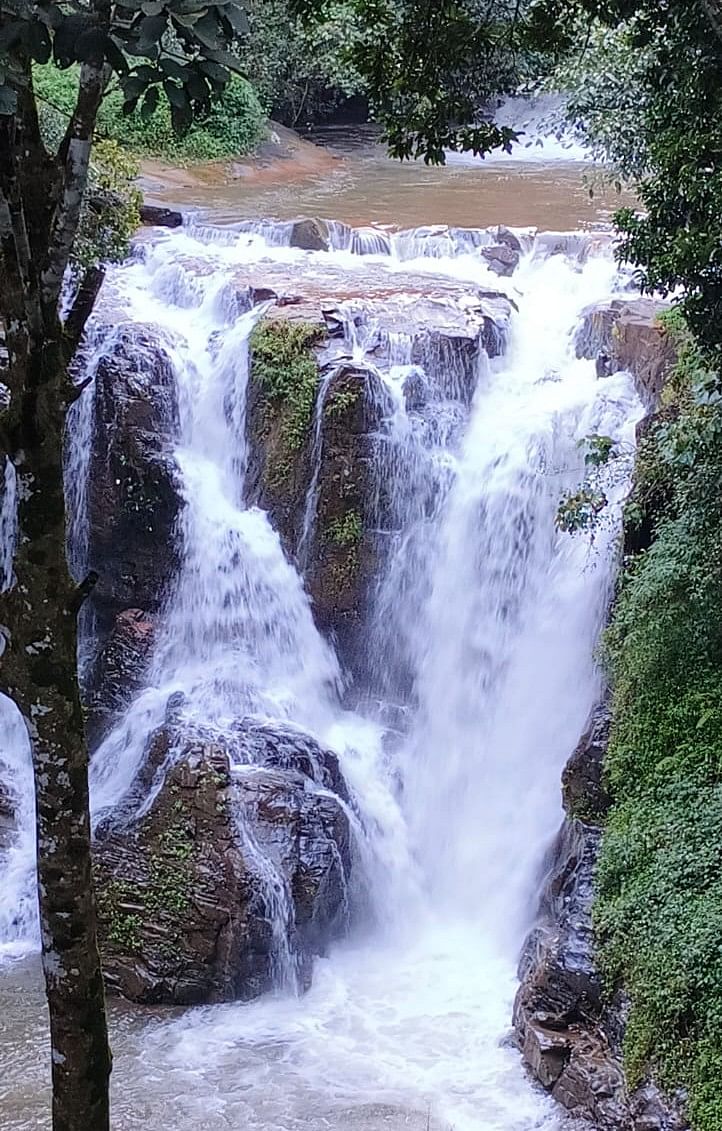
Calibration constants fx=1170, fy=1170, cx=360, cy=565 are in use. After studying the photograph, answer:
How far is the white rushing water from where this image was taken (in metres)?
8.17

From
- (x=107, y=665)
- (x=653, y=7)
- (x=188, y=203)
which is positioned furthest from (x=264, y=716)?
(x=188, y=203)

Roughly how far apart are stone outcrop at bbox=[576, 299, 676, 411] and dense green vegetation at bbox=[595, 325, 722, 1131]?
4.19 ft

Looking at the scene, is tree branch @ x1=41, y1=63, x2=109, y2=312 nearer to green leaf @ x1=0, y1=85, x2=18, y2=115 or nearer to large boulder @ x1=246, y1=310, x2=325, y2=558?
green leaf @ x1=0, y1=85, x2=18, y2=115

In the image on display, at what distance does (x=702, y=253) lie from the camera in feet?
23.3

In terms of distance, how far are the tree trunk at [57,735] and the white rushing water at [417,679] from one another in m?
4.12

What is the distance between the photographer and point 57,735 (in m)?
3.87

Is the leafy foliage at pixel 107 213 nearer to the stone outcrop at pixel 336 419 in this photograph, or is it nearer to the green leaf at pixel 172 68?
the stone outcrop at pixel 336 419

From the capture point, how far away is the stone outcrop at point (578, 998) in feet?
22.3

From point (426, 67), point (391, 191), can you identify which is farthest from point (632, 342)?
point (391, 191)

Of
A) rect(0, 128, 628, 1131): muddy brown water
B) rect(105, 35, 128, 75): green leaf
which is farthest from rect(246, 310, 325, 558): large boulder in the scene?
rect(105, 35, 128, 75): green leaf

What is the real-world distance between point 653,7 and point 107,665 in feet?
25.4

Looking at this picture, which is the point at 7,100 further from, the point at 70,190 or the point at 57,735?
the point at 57,735

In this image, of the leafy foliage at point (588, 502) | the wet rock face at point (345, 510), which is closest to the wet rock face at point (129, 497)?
the wet rock face at point (345, 510)

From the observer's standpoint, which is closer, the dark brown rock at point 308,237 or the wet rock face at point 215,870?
the wet rock face at point 215,870
